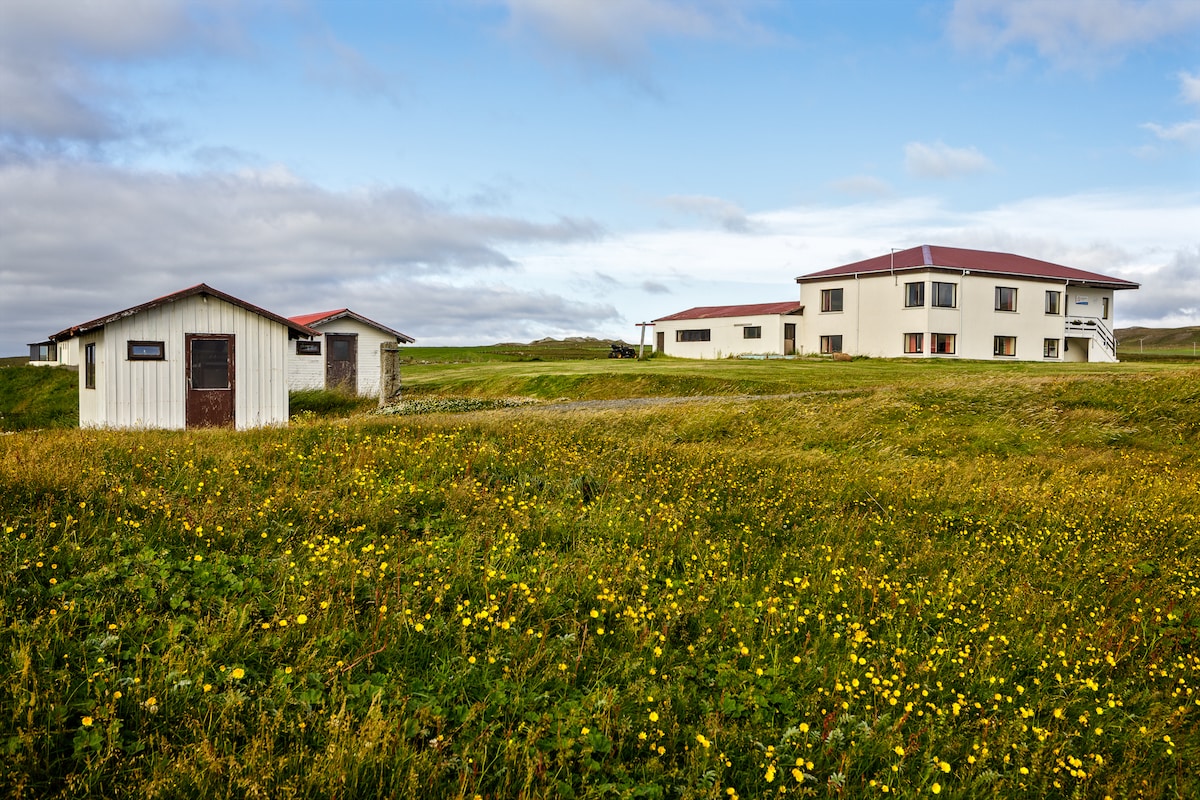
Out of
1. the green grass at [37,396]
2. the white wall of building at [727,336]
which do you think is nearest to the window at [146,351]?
the green grass at [37,396]

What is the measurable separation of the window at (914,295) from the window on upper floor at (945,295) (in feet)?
2.43

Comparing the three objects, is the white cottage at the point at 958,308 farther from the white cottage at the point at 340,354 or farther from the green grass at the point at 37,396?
the green grass at the point at 37,396

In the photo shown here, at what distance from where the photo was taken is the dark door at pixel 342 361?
38312 mm

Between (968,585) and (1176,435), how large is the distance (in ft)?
44.6

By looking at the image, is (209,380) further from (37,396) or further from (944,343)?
(944,343)

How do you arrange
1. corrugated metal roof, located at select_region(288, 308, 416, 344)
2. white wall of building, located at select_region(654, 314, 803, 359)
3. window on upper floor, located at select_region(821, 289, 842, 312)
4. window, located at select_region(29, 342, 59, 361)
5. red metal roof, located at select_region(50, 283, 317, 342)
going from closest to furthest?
red metal roof, located at select_region(50, 283, 317, 342) → corrugated metal roof, located at select_region(288, 308, 416, 344) → window on upper floor, located at select_region(821, 289, 842, 312) → white wall of building, located at select_region(654, 314, 803, 359) → window, located at select_region(29, 342, 59, 361)

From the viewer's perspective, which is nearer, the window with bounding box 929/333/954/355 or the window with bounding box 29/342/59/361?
the window with bounding box 929/333/954/355

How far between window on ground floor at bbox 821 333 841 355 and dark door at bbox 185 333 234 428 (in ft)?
122

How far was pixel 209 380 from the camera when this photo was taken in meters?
24.0

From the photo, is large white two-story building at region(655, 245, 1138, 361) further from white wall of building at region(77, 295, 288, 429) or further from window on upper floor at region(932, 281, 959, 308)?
white wall of building at region(77, 295, 288, 429)

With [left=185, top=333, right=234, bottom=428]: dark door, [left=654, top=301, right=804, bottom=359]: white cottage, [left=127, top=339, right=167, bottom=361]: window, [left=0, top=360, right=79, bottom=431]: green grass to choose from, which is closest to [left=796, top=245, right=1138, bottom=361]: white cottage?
[left=654, top=301, right=804, bottom=359]: white cottage

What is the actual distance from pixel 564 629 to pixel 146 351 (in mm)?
22065

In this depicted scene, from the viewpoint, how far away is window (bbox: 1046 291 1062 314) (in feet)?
165

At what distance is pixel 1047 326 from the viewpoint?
165 ft
